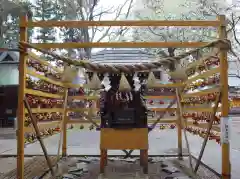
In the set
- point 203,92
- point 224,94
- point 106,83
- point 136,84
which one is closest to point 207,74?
point 203,92

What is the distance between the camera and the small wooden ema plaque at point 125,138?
6004mm

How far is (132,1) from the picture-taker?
26.6m

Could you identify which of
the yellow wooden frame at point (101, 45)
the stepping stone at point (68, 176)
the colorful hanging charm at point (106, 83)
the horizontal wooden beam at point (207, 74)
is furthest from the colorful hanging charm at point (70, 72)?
the horizontal wooden beam at point (207, 74)

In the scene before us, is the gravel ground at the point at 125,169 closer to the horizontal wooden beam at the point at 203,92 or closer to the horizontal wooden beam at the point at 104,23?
the horizontal wooden beam at the point at 203,92

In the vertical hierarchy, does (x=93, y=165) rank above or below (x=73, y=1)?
below

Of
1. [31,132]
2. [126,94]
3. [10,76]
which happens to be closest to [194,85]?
[126,94]

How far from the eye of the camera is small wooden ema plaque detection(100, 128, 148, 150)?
600 centimetres

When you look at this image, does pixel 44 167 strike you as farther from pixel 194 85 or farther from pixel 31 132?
pixel 194 85

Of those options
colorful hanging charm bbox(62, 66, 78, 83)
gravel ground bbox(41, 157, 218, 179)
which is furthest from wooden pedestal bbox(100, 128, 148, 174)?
colorful hanging charm bbox(62, 66, 78, 83)

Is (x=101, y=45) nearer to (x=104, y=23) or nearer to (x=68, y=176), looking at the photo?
(x=104, y=23)

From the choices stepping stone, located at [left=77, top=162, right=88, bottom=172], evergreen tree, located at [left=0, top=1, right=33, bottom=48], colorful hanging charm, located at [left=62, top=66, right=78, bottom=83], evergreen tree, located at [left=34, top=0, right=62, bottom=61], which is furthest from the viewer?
evergreen tree, located at [left=34, top=0, right=62, bottom=61]

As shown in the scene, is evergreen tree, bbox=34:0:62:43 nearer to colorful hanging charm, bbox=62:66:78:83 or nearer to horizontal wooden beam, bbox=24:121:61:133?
horizontal wooden beam, bbox=24:121:61:133

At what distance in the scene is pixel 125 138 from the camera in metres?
6.01

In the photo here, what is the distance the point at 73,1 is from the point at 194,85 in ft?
69.0
